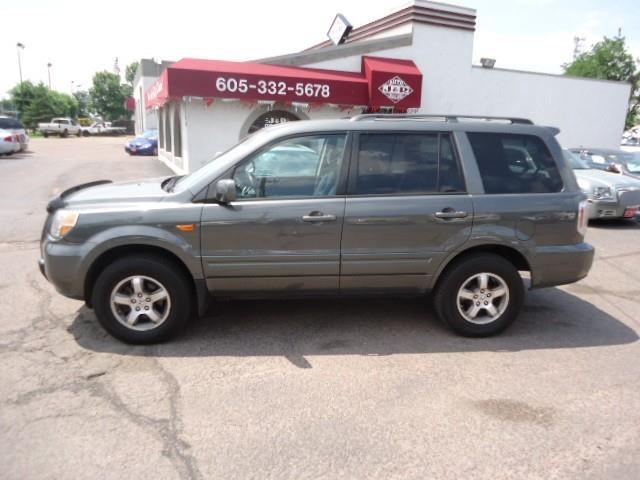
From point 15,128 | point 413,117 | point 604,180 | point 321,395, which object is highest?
point 413,117

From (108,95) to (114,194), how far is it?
257 feet

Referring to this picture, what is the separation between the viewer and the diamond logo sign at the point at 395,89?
14820 millimetres

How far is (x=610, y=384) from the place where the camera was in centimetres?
354

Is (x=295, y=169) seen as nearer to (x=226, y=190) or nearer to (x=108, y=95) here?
(x=226, y=190)

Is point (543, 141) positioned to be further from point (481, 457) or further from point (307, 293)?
point (481, 457)

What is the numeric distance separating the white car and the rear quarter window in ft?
75.9

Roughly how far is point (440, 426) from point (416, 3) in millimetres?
15777

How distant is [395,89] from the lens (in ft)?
49.3

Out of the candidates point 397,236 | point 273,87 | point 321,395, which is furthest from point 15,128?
point 321,395

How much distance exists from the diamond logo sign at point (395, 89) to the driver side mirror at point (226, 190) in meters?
11.9

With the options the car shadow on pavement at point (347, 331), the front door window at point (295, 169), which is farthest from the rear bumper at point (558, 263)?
→ the front door window at point (295, 169)

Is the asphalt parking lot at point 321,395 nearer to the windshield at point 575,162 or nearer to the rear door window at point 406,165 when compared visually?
the rear door window at point 406,165

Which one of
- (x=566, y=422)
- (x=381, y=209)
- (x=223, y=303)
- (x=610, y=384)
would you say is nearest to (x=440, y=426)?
(x=566, y=422)

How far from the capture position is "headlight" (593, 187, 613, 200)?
9.60 metres
